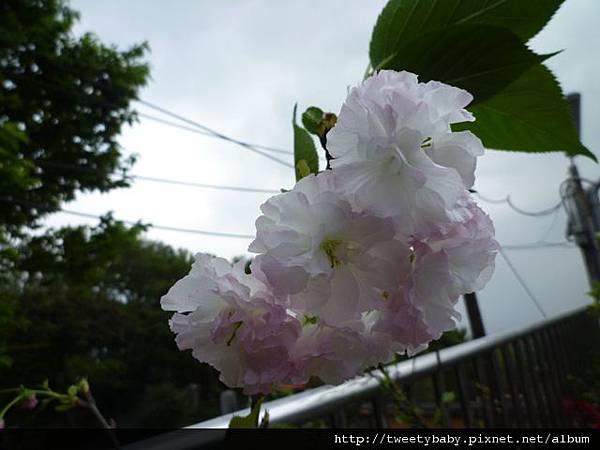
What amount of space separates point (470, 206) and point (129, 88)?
4400mm

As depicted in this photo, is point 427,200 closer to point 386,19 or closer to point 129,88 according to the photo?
point 386,19

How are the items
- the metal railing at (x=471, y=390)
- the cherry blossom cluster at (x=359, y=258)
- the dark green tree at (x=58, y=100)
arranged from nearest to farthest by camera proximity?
1. the cherry blossom cluster at (x=359, y=258)
2. the metal railing at (x=471, y=390)
3. the dark green tree at (x=58, y=100)

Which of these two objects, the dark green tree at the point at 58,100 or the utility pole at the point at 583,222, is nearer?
the utility pole at the point at 583,222

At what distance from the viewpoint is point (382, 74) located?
0.66ft

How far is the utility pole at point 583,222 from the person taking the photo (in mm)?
2326

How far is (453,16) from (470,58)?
0.09 feet

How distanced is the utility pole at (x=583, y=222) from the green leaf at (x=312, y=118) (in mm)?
2464

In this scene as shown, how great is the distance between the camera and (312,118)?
0.25m

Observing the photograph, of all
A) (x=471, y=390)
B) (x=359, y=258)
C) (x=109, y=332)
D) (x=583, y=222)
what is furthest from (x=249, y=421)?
(x=109, y=332)

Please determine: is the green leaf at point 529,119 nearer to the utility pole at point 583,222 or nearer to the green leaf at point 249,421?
the green leaf at point 249,421

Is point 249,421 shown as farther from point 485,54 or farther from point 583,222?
point 583,222

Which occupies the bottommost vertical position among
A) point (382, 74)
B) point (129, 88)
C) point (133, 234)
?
point (382, 74)

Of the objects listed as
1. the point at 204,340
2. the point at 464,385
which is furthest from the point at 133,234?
the point at 204,340

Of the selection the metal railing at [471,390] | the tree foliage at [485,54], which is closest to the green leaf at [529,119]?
the tree foliage at [485,54]
